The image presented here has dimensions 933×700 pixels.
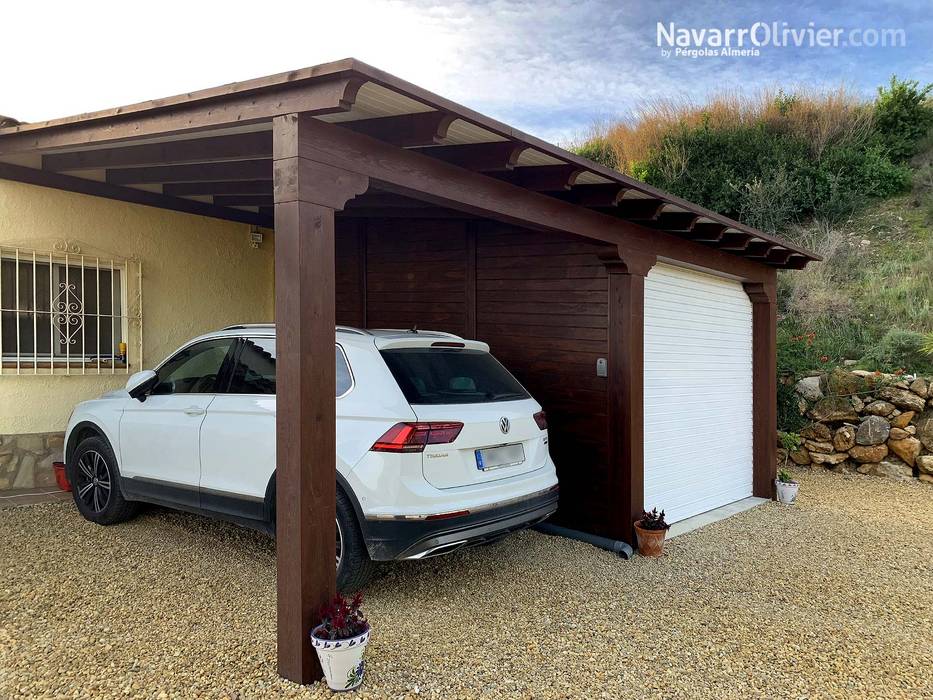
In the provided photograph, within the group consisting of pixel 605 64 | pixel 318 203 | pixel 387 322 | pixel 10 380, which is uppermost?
pixel 605 64

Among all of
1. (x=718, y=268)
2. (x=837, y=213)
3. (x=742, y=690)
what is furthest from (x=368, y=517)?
(x=837, y=213)

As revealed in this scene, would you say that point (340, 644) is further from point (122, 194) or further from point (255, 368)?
point (122, 194)

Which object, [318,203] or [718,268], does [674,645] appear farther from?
[718,268]

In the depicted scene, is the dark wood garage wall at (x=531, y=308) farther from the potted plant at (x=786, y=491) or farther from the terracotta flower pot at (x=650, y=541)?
the potted plant at (x=786, y=491)

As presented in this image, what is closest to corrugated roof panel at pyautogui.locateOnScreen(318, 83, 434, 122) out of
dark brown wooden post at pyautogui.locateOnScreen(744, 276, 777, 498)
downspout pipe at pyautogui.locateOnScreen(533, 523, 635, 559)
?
downspout pipe at pyautogui.locateOnScreen(533, 523, 635, 559)

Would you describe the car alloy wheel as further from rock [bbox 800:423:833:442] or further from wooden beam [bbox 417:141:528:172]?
rock [bbox 800:423:833:442]

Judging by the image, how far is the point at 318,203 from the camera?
10.9ft

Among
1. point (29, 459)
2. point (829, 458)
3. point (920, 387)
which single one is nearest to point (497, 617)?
point (29, 459)

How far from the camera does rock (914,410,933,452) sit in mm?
9227

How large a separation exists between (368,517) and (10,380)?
13.7ft

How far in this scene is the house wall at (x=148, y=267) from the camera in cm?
619

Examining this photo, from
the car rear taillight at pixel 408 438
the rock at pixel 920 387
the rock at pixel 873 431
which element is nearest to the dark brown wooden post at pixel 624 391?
the car rear taillight at pixel 408 438

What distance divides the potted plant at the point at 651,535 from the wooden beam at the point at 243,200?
14.0ft

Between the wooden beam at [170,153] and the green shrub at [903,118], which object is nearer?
the wooden beam at [170,153]
